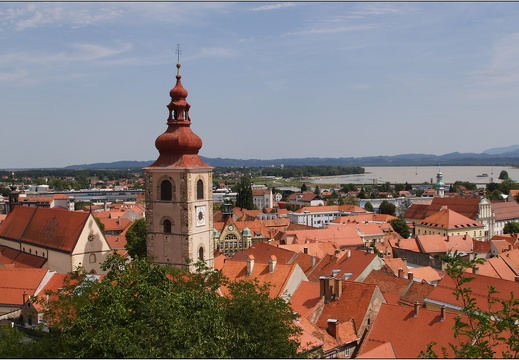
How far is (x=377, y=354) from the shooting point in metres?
24.6

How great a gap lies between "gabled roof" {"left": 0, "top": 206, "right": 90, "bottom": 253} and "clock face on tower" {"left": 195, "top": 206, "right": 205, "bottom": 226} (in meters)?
10.00

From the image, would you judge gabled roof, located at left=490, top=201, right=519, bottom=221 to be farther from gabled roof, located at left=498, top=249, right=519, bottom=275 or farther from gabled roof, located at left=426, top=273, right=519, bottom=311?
gabled roof, located at left=426, top=273, right=519, bottom=311

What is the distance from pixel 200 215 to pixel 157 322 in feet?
71.4

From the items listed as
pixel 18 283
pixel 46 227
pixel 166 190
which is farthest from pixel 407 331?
pixel 46 227

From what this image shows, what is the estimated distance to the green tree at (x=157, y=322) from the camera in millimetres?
15406

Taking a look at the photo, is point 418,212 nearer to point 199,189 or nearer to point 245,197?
point 245,197

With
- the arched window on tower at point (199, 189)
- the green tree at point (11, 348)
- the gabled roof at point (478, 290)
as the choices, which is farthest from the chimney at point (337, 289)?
the green tree at point (11, 348)

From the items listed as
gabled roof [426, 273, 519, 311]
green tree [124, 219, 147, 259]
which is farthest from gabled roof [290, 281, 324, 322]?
green tree [124, 219, 147, 259]

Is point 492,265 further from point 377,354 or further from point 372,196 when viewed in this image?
point 372,196

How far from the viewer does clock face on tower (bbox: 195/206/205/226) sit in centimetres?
3738

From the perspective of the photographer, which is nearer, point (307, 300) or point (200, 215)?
point (307, 300)

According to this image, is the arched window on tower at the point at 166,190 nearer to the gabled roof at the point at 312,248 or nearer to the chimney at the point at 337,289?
the chimney at the point at 337,289

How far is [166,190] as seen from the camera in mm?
37250

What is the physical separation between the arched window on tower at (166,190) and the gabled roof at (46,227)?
8326mm
